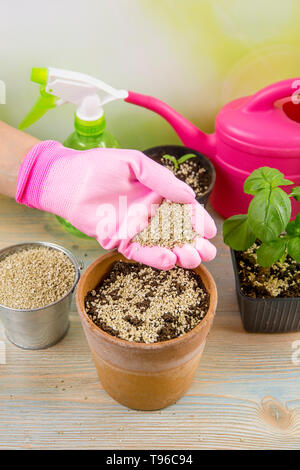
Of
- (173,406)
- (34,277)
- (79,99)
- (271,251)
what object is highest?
(79,99)

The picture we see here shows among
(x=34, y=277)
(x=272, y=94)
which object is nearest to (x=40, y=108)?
(x=34, y=277)

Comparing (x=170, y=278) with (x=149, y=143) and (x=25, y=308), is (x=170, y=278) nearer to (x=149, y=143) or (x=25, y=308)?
(x=25, y=308)

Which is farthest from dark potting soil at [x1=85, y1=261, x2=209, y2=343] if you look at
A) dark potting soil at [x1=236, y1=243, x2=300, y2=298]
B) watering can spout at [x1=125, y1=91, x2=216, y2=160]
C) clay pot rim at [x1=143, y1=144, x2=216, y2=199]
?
watering can spout at [x1=125, y1=91, x2=216, y2=160]

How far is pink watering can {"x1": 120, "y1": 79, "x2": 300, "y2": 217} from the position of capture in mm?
1004

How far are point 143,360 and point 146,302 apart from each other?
11 centimetres

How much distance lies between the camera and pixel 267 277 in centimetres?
94

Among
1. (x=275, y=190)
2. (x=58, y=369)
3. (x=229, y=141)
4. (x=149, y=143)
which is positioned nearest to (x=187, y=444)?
(x=58, y=369)

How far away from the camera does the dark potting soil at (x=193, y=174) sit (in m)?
1.08

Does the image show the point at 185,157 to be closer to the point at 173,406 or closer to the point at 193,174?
the point at 193,174

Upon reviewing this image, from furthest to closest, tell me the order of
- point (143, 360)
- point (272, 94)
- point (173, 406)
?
point (272, 94)
point (173, 406)
point (143, 360)

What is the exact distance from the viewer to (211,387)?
34.1 inches

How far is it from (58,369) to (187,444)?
257 millimetres

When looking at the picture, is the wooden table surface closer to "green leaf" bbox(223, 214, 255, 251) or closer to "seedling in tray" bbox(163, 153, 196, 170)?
"green leaf" bbox(223, 214, 255, 251)

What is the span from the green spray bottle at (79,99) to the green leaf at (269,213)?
0.41 meters
